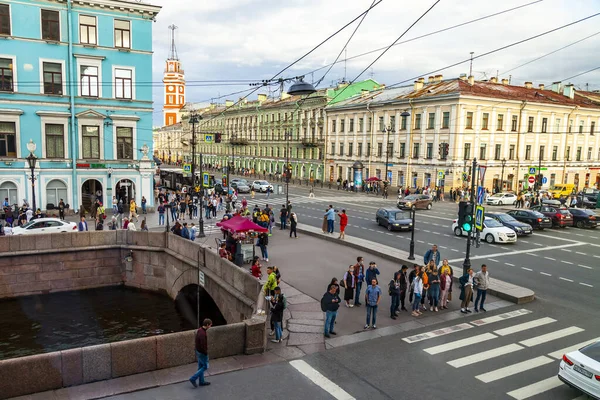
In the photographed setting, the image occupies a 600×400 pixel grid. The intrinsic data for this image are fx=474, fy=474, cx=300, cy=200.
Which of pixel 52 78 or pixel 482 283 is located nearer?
pixel 482 283

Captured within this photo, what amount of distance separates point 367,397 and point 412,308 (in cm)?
594

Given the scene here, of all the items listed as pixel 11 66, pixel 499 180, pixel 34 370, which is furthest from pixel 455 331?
pixel 499 180

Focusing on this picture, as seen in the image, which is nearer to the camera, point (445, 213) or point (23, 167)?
point (23, 167)

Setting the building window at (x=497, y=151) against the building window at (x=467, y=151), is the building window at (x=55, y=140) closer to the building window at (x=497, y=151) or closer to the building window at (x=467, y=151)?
the building window at (x=467, y=151)

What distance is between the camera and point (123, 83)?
35656mm

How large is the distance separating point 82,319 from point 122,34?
22710 mm

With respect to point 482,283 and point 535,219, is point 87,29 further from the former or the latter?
point 535,219

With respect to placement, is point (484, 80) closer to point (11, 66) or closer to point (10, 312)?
point (11, 66)

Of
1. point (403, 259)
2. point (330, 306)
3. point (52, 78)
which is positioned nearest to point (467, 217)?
point (403, 259)

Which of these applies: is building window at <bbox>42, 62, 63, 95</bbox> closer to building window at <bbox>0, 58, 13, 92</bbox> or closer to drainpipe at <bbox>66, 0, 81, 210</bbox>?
drainpipe at <bbox>66, 0, 81, 210</bbox>

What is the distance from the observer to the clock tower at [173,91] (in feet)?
435

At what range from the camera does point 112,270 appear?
2484 centimetres

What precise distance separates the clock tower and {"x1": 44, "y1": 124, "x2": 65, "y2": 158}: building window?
337 feet

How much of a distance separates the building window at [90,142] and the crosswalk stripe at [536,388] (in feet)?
108
